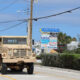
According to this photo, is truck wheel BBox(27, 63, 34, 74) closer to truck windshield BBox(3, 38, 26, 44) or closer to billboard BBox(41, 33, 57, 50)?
truck windshield BBox(3, 38, 26, 44)

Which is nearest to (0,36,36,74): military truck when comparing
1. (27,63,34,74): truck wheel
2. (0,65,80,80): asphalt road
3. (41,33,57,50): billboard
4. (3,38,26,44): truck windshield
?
(27,63,34,74): truck wheel

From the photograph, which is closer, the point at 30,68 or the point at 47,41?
the point at 30,68

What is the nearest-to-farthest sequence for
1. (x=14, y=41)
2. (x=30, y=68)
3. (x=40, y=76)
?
(x=40, y=76), (x=30, y=68), (x=14, y=41)

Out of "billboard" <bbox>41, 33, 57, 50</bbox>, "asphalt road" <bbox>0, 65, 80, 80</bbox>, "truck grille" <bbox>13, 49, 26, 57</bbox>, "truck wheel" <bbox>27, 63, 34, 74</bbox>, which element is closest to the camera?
"asphalt road" <bbox>0, 65, 80, 80</bbox>

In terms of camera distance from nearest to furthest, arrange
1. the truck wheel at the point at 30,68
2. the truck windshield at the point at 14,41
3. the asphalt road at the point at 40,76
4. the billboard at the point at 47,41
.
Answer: the asphalt road at the point at 40,76 → the truck wheel at the point at 30,68 → the truck windshield at the point at 14,41 → the billboard at the point at 47,41

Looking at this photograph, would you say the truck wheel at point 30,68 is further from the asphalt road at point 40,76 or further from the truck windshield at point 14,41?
the truck windshield at point 14,41

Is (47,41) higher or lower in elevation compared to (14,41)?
higher

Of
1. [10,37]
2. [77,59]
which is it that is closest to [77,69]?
[77,59]

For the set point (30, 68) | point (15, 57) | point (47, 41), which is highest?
point (47, 41)

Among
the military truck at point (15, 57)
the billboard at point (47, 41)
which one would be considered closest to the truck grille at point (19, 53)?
the military truck at point (15, 57)

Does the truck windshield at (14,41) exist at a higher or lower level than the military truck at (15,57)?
higher

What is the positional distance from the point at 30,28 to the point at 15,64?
822 inches

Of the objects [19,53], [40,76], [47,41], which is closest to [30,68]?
[19,53]

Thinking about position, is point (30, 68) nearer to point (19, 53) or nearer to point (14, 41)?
point (19, 53)
